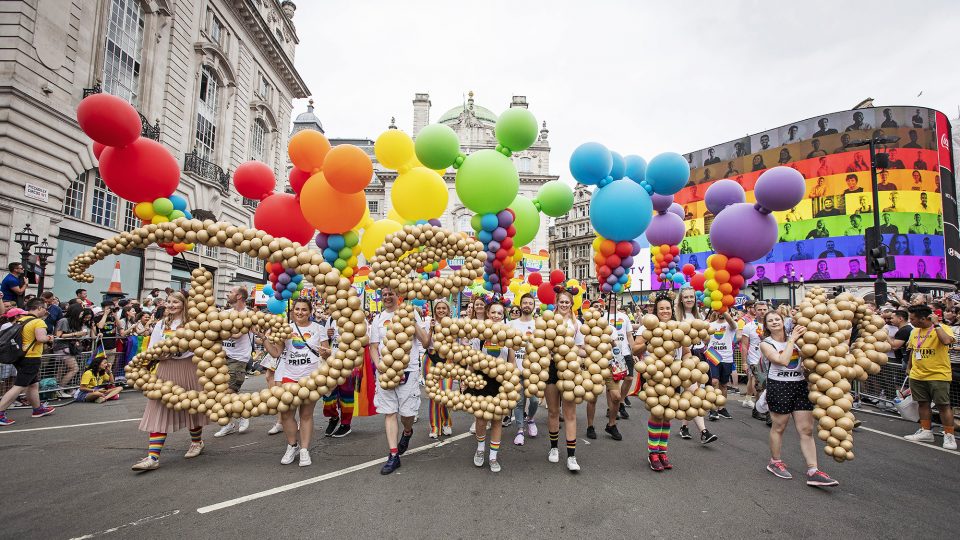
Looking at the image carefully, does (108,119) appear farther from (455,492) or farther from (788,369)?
(788,369)

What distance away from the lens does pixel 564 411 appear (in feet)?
14.6

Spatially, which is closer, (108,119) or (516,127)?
(108,119)

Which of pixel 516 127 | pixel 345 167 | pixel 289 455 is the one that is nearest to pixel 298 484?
pixel 289 455

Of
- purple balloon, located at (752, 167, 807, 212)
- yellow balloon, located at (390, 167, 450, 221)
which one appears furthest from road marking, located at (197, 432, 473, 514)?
purple balloon, located at (752, 167, 807, 212)

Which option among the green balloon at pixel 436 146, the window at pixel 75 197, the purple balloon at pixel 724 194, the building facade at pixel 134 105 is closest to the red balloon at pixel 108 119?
the green balloon at pixel 436 146

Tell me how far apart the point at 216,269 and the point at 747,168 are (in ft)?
131

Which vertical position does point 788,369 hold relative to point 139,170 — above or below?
below

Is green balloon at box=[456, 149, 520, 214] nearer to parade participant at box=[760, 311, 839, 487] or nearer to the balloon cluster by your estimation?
the balloon cluster

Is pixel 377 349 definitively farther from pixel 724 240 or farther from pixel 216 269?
pixel 216 269

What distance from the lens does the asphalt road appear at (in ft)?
10.3

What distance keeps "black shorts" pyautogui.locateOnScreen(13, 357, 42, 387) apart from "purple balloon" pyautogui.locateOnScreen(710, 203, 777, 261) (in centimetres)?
1031

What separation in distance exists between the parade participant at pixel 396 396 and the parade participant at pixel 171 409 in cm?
195

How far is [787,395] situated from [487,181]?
4.13 meters

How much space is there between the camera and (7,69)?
10.4 metres
